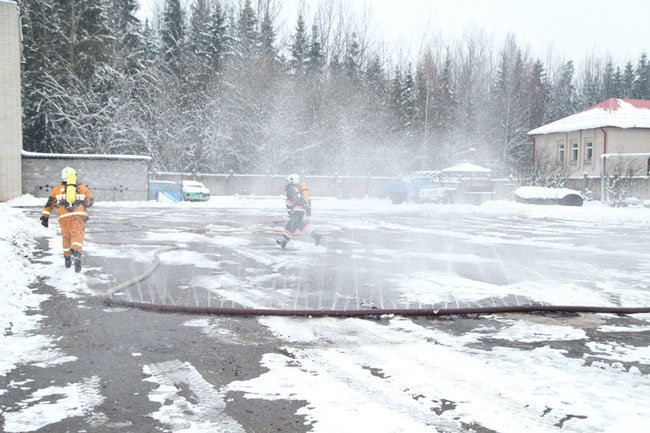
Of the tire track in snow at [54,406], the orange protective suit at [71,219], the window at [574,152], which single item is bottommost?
the tire track in snow at [54,406]

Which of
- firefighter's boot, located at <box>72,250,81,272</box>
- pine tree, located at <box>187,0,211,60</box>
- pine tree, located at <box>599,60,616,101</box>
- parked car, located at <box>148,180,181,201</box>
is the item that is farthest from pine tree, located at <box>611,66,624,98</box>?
firefighter's boot, located at <box>72,250,81,272</box>

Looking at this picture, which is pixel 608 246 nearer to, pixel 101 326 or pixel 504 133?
pixel 101 326

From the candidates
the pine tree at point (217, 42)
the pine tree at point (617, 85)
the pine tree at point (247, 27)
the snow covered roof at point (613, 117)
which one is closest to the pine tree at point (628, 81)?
the pine tree at point (617, 85)

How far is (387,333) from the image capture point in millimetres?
5273

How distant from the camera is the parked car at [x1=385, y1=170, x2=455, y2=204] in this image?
31.3 m

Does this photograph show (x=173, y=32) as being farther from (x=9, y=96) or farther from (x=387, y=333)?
(x=387, y=333)

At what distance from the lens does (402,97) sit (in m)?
53.1

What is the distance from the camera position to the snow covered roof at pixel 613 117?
37.4 m

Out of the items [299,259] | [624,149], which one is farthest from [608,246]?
[624,149]

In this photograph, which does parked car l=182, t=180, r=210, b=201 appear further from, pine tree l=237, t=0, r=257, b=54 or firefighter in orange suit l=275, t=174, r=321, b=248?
firefighter in orange suit l=275, t=174, r=321, b=248

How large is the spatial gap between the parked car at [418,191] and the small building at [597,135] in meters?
8.17

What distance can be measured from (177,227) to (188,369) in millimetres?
12130

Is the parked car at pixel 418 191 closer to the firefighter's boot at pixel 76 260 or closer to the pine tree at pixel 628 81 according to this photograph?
the firefighter's boot at pixel 76 260

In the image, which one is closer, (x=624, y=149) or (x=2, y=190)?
(x=2, y=190)
